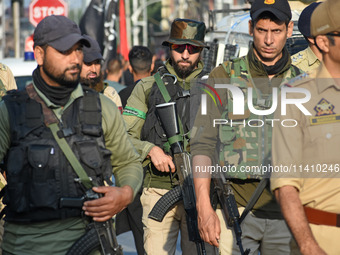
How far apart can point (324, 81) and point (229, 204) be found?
139 centimetres

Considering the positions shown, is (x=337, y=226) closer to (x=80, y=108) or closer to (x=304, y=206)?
(x=304, y=206)

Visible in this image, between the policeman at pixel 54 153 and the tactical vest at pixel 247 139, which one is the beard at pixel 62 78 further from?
the tactical vest at pixel 247 139

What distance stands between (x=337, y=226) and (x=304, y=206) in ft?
0.59

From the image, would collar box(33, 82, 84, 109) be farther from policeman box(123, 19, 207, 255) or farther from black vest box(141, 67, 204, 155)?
black vest box(141, 67, 204, 155)

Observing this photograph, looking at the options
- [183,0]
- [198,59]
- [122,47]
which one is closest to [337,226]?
Answer: [198,59]

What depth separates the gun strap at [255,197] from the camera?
4309 mm

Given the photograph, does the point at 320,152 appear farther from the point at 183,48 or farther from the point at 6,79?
the point at 6,79

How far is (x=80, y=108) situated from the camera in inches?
165

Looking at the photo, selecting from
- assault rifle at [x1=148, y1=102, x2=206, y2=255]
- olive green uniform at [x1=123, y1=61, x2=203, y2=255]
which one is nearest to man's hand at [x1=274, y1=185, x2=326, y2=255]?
assault rifle at [x1=148, y1=102, x2=206, y2=255]

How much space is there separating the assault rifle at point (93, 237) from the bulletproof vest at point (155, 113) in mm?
2116

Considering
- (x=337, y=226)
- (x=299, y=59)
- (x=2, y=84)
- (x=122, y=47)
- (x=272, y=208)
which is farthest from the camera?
(x=122, y=47)

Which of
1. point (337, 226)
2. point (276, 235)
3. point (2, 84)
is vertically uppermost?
point (2, 84)

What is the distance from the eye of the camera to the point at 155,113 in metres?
6.21

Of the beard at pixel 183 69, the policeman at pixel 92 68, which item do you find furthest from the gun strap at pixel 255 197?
the policeman at pixel 92 68
